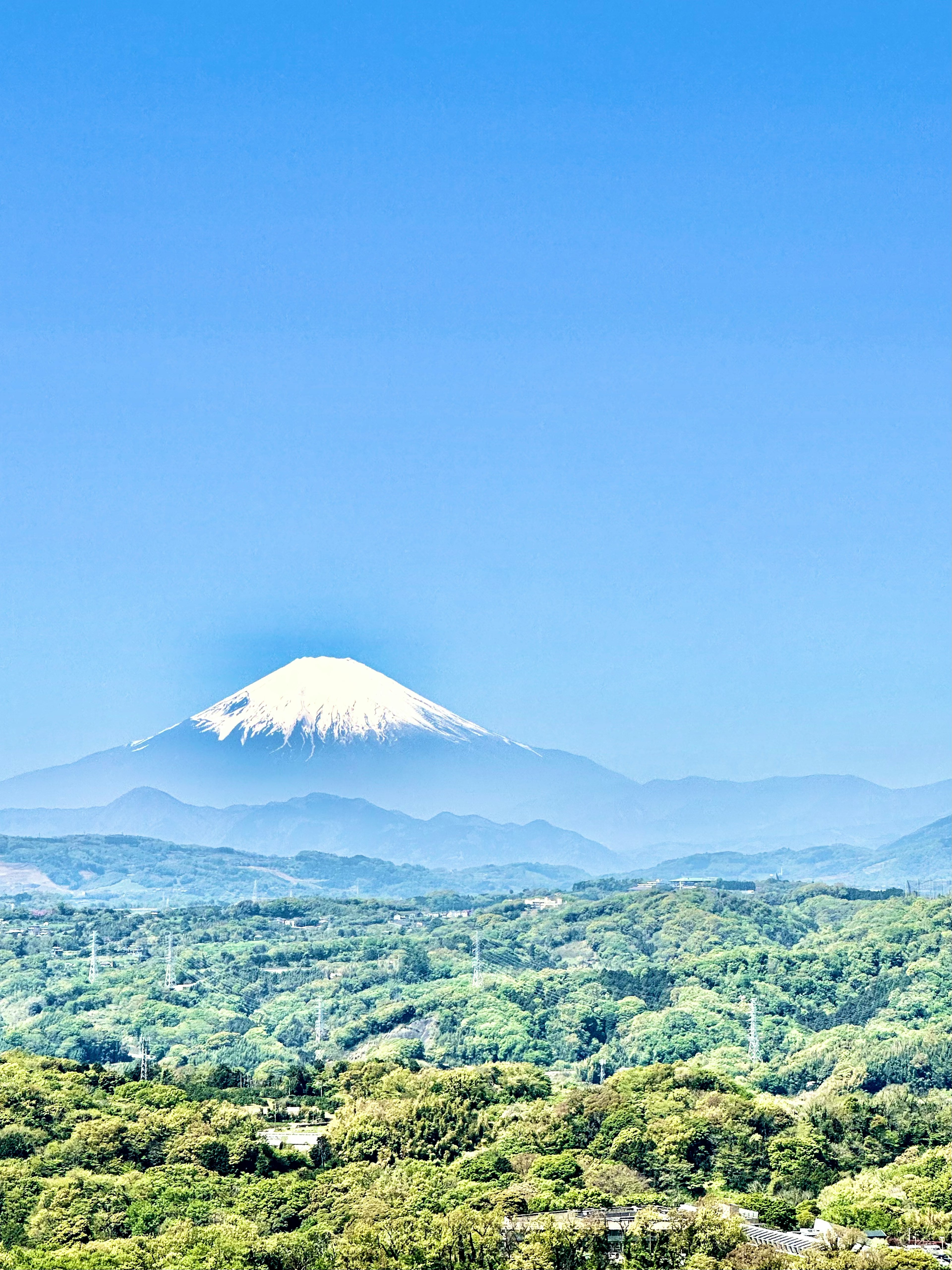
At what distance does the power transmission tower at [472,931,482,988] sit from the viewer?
99.1 m

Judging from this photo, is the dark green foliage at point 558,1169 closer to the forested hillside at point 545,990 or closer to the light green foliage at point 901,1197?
the light green foliage at point 901,1197

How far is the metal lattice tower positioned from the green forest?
482mm

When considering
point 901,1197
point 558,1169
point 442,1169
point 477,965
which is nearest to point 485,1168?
point 442,1169

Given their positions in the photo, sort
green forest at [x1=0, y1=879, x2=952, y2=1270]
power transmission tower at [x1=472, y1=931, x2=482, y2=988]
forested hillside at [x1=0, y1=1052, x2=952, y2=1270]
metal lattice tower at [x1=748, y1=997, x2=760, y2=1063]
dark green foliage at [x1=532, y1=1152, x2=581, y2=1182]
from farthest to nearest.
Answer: power transmission tower at [x1=472, y1=931, x2=482, y2=988], metal lattice tower at [x1=748, y1=997, x2=760, y2=1063], dark green foliage at [x1=532, y1=1152, x2=581, y2=1182], green forest at [x1=0, y1=879, x2=952, y2=1270], forested hillside at [x1=0, y1=1052, x2=952, y2=1270]

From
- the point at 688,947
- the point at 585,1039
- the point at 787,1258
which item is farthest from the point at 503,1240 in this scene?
the point at 688,947

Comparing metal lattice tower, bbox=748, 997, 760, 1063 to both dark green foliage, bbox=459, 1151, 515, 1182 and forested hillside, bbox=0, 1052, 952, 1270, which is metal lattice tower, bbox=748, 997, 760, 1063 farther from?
dark green foliage, bbox=459, 1151, 515, 1182

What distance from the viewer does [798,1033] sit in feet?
275

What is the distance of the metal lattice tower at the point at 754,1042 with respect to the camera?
77.7 metres

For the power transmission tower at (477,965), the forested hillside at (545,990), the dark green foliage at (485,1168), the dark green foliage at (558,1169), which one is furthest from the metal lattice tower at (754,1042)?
the dark green foliage at (558,1169)

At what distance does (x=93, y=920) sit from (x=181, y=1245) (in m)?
103

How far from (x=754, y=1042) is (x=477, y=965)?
101 feet

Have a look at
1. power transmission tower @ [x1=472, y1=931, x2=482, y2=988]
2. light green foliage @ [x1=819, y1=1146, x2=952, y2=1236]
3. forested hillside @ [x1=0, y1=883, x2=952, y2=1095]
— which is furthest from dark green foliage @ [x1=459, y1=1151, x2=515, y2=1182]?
power transmission tower @ [x1=472, y1=931, x2=482, y2=988]

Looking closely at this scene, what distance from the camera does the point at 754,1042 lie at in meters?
78.9

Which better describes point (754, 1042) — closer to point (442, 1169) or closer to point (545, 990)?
point (545, 990)
